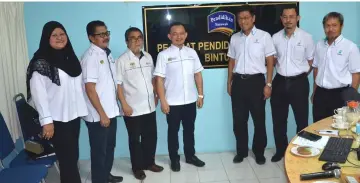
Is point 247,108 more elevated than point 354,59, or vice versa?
point 354,59

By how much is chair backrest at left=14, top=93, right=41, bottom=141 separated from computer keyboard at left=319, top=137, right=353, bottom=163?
7.73 feet

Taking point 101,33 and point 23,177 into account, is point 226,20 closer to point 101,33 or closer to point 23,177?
point 101,33

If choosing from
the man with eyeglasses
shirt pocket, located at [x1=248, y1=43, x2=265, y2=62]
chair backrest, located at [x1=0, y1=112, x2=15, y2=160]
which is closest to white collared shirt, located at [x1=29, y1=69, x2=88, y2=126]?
the man with eyeglasses

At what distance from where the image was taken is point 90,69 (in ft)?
8.92

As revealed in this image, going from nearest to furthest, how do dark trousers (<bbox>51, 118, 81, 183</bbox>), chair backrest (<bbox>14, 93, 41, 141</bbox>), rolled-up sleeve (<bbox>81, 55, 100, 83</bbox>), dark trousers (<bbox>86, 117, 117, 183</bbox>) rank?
dark trousers (<bbox>51, 118, 81, 183</bbox>) < rolled-up sleeve (<bbox>81, 55, 100, 83</bbox>) < dark trousers (<bbox>86, 117, 117, 183</bbox>) < chair backrest (<bbox>14, 93, 41, 141</bbox>)

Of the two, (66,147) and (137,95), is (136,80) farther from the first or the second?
(66,147)

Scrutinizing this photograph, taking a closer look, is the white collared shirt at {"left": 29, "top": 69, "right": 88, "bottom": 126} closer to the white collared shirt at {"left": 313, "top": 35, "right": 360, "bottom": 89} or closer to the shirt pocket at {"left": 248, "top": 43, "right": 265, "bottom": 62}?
the shirt pocket at {"left": 248, "top": 43, "right": 265, "bottom": 62}

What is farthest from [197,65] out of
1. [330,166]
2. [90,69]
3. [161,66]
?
[330,166]

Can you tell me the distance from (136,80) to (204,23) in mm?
1063

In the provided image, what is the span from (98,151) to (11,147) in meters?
0.76

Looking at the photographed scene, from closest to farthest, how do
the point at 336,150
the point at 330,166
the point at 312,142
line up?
the point at 330,166 → the point at 336,150 → the point at 312,142

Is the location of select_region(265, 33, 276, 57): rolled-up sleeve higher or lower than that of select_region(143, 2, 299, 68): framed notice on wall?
lower

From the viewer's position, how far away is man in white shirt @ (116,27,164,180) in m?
3.21

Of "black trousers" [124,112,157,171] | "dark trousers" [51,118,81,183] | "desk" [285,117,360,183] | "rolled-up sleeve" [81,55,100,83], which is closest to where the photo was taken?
"desk" [285,117,360,183]
